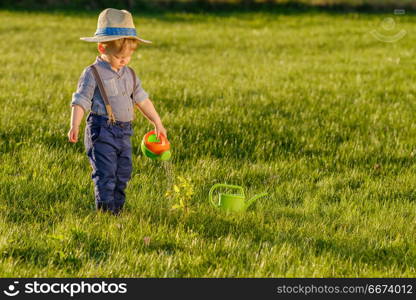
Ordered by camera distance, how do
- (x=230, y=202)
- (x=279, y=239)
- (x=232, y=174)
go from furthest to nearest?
1. (x=232, y=174)
2. (x=230, y=202)
3. (x=279, y=239)

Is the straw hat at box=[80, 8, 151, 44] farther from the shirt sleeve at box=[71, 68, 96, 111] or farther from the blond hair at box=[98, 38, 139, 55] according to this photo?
the shirt sleeve at box=[71, 68, 96, 111]

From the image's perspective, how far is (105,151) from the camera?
5121 mm

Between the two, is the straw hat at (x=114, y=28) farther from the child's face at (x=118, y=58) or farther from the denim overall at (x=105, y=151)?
the denim overall at (x=105, y=151)

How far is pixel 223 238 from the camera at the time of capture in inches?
192

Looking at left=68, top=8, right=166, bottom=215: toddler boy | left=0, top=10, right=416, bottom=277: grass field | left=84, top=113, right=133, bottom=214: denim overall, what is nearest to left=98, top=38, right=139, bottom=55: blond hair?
left=68, top=8, right=166, bottom=215: toddler boy

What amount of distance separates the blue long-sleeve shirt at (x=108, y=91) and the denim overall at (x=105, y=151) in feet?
0.27

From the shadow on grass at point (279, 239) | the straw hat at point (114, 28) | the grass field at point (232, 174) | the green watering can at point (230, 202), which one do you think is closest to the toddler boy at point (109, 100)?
the straw hat at point (114, 28)

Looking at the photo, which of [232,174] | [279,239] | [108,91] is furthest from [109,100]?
[232,174]

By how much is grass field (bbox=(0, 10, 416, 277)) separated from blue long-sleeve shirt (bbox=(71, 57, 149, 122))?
885 mm

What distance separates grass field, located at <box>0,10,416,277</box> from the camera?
4.55 metres

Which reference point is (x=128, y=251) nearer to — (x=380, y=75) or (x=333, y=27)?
(x=380, y=75)

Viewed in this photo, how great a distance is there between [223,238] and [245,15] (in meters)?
20.6

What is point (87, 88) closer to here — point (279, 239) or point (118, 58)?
point (118, 58)

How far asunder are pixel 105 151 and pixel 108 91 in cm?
49
